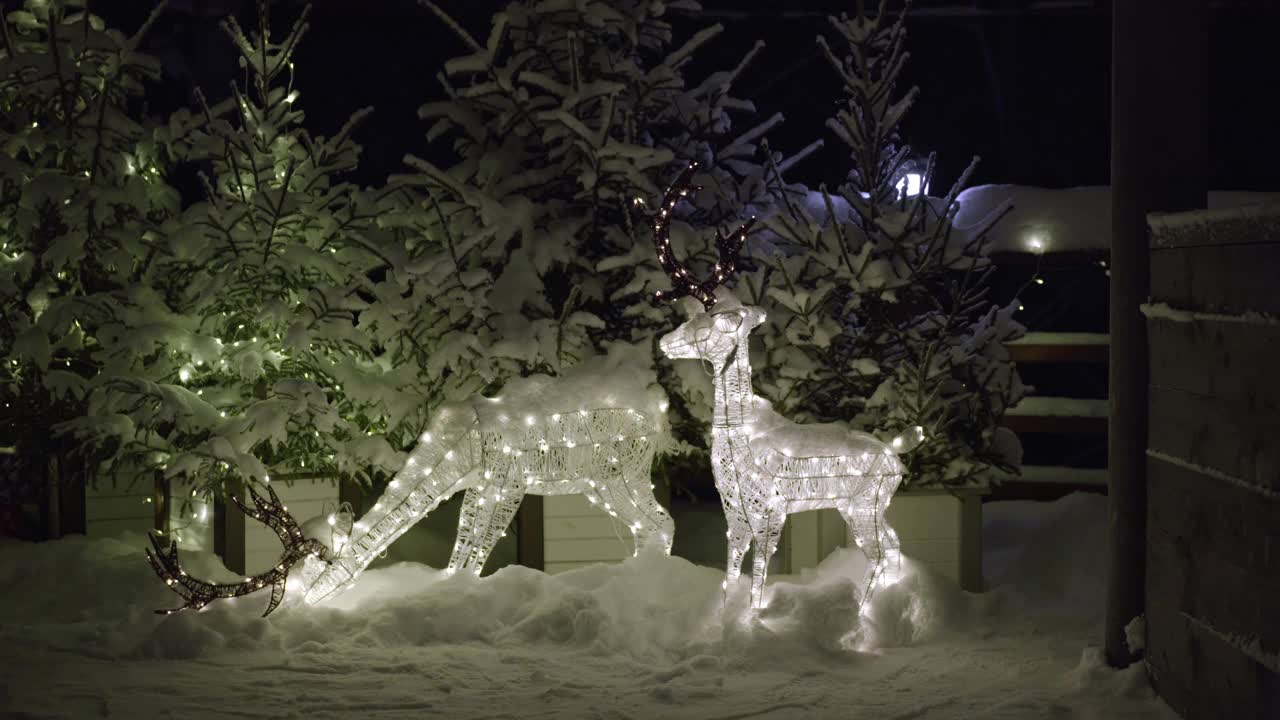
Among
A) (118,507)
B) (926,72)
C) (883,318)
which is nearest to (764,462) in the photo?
(883,318)

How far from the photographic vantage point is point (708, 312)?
6.76 m

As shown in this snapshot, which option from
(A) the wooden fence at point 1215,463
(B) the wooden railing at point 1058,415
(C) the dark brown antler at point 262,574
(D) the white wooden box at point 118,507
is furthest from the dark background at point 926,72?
(A) the wooden fence at point 1215,463

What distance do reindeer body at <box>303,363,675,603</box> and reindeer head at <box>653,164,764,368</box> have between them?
0.74m

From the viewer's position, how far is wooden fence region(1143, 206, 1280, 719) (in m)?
4.56

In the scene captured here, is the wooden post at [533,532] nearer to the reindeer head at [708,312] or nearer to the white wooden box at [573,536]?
the white wooden box at [573,536]

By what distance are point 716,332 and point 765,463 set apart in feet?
2.51

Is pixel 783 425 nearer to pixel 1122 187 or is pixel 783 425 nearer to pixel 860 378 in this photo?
pixel 860 378

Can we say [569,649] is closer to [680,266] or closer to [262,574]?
[262,574]

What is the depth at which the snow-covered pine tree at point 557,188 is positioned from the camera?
797cm

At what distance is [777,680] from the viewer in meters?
5.93

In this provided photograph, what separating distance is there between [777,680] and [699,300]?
217 cm

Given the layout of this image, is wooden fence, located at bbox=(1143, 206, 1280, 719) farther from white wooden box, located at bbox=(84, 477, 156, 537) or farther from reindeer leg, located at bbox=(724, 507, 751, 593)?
white wooden box, located at bbox=(84, 477, 156, 537)

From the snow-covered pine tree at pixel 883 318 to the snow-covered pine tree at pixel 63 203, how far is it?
4384 mm

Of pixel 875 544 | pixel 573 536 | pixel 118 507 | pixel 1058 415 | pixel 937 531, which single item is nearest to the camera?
pixel 875 544
